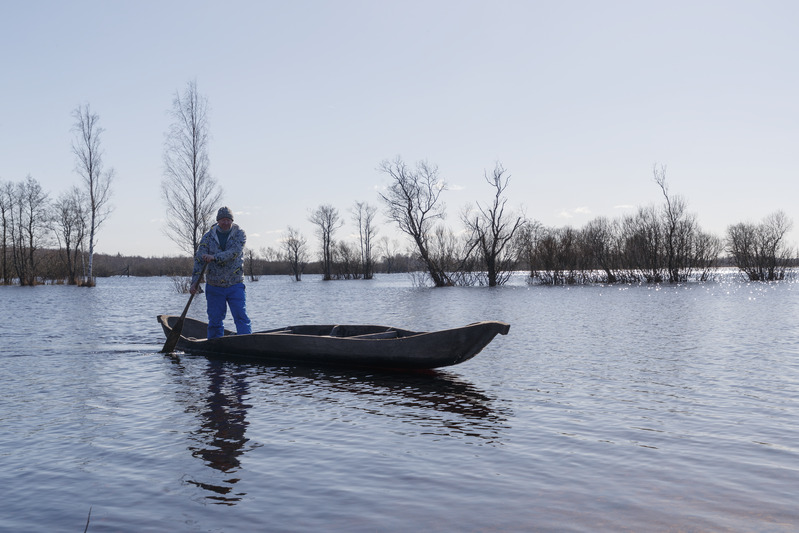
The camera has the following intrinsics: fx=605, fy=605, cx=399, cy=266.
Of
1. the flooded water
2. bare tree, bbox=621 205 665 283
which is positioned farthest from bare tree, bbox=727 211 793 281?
the flooded water

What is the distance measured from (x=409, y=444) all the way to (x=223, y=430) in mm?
2129

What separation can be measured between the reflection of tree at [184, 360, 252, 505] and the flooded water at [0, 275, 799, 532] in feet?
0.11

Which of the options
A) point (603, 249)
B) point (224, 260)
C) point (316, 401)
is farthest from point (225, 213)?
point (603, 249)

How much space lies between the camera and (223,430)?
6.66 meters

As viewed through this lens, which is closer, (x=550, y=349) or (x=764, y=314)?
(x=550, y=349)

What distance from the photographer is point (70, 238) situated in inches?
2323

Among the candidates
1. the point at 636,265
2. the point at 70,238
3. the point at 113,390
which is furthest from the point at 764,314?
the point at 70,238

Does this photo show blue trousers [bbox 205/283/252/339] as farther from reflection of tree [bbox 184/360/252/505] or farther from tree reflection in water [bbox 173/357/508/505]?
reflection of tree [bbox 184/360/252/505]

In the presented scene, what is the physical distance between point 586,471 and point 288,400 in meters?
4.37

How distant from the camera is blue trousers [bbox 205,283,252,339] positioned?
37.7 ft

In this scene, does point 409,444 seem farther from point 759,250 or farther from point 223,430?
point 759,250

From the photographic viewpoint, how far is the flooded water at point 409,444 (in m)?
4.32

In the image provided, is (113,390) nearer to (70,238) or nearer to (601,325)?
(601,325)

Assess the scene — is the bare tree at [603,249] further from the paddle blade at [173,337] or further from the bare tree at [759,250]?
the paddle blade at [173,337]
